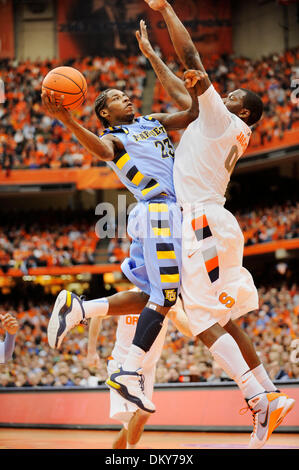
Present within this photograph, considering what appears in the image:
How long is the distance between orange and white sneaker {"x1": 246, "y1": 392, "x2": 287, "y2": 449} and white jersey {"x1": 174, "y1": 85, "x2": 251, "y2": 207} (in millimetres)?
1541

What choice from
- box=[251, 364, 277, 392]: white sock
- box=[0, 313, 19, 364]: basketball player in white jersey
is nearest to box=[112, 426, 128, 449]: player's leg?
box=[0, 313, 19, 364]: basketball player in white jersey

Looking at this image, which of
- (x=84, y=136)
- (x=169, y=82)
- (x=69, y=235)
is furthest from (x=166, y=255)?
(x=69, y=235)

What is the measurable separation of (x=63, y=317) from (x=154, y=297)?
752 mm

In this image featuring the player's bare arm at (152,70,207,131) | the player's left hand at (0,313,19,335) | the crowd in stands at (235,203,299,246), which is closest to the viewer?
the player's bare arm at (152,70,207,131)

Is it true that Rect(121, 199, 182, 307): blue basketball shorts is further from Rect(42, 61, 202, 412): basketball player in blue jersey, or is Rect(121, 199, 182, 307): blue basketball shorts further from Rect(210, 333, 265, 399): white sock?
Rect(210, 333, 265, 399): white sock

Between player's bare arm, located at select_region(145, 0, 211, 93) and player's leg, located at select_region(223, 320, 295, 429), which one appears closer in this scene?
player's bare arm, located at select_region(145, 0, 211, 93)

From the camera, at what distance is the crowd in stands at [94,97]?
21.4 meters

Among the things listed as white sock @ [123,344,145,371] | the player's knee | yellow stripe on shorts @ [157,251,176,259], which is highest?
yellow stripe on shorts @ [157,251,176,259]

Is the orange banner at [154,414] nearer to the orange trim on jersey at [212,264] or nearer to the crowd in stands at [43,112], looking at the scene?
the orange trim on jersey at [212,264]

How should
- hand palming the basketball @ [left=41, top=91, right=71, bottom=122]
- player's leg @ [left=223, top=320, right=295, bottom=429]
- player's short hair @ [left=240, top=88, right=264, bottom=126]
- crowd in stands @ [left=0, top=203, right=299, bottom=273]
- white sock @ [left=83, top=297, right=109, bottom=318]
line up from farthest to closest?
crowd in stands @ [left=0, top=203, right=299, bottom=273] < player's short hair @ [left=240, top=88, right=264, bottom=126] < white sock @ [left=83, top=297, right=109, bottom=318] < player's leg @ [left=223, top=320, right=295, bottom=429] < hand palming the basketball @ [left=41, top=91, right=71, bottom=122]

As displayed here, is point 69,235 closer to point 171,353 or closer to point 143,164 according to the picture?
point 171,353

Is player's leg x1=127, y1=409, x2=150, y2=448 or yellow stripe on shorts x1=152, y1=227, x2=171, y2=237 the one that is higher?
yellow stripe on shorts x1=152, y1=227, x2=171, y2=237

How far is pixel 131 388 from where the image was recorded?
15.7ft

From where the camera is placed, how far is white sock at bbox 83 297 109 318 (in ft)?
17.2
